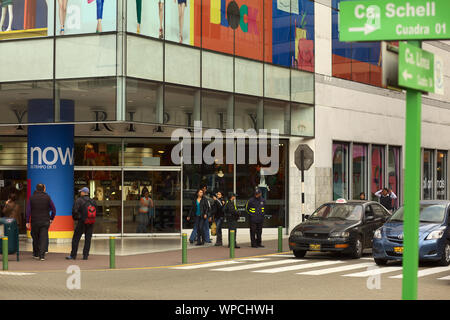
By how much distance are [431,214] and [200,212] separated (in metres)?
A: 7.61

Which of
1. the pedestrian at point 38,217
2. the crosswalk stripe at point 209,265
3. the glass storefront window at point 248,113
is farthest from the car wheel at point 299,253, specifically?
the glass storefront window at point 248,113

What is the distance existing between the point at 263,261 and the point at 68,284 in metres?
6.29

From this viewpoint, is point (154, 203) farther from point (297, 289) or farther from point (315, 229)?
point (297, 289)

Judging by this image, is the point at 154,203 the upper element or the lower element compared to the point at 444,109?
lower

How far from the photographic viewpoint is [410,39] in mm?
7254

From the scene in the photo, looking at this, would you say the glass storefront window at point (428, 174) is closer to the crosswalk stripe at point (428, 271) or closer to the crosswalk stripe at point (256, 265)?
the crosswalk stripe at point (256, 265)

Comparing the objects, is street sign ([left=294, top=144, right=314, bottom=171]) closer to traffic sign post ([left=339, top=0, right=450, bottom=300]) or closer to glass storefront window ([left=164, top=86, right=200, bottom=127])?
glass storefront window ([left=164, top=86, right=200, bottom=127])

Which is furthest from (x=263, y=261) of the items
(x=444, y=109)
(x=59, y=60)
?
(x=444, y=109)

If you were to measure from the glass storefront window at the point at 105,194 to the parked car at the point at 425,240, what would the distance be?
1204 centimetres

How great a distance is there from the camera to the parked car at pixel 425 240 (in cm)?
1717

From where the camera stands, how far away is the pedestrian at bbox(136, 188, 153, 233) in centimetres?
2769

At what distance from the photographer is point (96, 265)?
1795 cm

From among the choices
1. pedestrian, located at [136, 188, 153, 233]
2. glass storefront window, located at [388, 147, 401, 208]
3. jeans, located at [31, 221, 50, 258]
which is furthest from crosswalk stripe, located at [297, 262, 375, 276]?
glass storefront window, located at [388, 147, 401, 208]

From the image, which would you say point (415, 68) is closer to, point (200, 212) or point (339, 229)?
point (339, 229)
